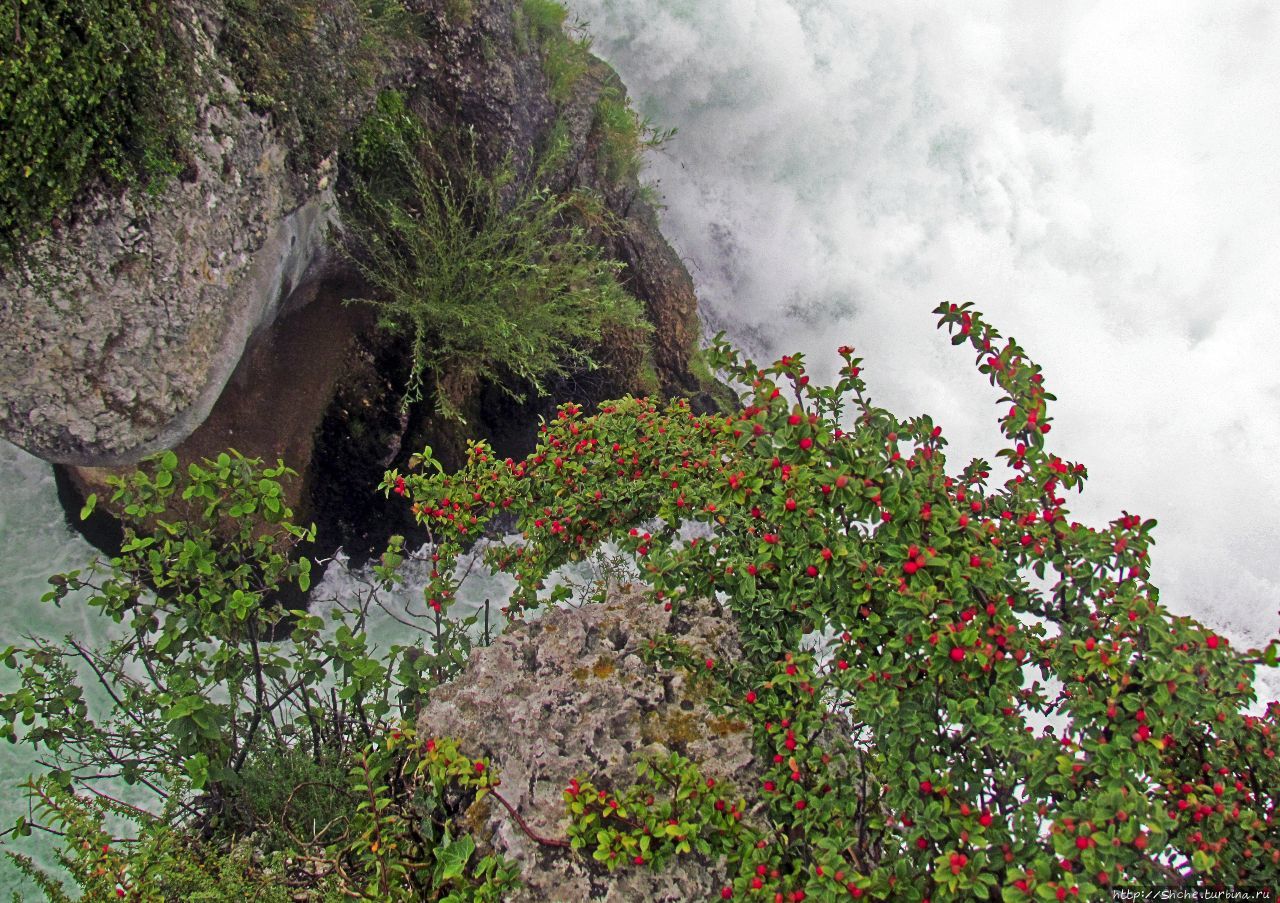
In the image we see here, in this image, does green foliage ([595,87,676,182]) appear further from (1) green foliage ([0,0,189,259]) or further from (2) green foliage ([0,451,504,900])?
(2) green foliage ([0,451,504,900])

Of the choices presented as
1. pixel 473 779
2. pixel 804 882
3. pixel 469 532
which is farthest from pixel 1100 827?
pixel 469 532

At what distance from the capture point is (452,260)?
191 inches

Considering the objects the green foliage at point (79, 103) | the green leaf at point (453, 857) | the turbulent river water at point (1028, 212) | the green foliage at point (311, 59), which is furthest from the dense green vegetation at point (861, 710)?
the turbulent river water at point (1028, 212)

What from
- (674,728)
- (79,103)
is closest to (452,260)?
(79,103)

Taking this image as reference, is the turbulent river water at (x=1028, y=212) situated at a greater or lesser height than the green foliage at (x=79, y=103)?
greater

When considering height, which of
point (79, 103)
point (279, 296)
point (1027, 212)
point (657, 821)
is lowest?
point (657, 821)

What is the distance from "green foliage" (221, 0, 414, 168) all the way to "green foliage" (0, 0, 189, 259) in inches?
18.8

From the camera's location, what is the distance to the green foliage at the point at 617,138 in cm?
614

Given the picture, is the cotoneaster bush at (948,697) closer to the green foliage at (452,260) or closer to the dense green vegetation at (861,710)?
the dense green vegetation at (861,710)

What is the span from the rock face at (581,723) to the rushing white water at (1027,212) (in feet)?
17.2

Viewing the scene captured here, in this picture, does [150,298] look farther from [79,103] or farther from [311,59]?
[311,59]

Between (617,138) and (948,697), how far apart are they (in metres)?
5.12

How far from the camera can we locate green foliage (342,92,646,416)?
478cm

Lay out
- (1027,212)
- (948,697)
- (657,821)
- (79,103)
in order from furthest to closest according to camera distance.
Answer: (1027,212), (79,103), (657,821), (948,697)
